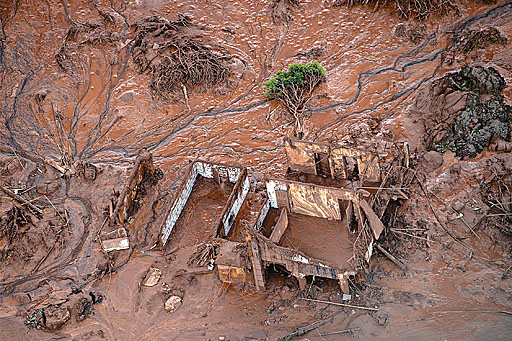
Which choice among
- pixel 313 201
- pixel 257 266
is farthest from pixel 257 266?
pixel 313 201

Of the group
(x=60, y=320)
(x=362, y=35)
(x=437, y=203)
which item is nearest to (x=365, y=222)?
(x=437, y=203)

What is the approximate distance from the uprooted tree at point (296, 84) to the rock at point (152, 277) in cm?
529

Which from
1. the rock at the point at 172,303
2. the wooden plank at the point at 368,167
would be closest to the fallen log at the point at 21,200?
the rock at the point at 172,303

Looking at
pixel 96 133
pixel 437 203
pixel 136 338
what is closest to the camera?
pixel 136 338

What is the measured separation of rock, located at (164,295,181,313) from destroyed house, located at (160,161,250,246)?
1284mm

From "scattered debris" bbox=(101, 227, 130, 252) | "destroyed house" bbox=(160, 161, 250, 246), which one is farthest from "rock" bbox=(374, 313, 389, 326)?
"scattered debris" bbox=(101, 227, 130, 252)

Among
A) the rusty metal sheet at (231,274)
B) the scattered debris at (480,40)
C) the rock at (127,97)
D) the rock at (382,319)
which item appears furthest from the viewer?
the rock at (127,97)

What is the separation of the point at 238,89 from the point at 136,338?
23.7 ft

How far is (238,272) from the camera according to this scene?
32.7ft

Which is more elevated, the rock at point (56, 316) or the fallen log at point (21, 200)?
the fallen log at point (21, 200)

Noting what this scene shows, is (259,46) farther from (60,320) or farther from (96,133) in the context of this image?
(60,320)

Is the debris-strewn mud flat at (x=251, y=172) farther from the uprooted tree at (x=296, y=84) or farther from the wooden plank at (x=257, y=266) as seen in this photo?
the uprooted tree at (x=296, y=84)

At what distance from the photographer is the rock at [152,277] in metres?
10.4

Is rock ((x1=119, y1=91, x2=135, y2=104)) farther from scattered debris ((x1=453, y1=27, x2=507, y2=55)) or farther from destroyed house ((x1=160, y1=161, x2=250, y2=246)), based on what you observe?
scattered debris ((x1=453, y1=27, x2=507, y2=55))
